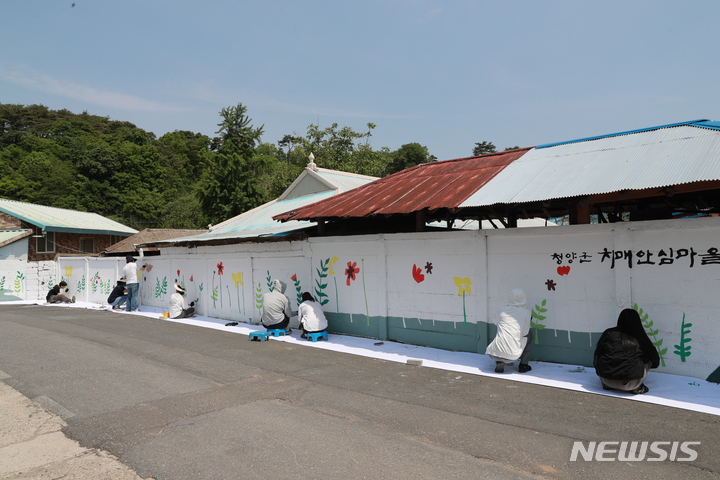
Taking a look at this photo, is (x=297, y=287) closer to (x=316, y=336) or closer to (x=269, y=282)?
(x=269, y=282)

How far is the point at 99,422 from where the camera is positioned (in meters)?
5.33

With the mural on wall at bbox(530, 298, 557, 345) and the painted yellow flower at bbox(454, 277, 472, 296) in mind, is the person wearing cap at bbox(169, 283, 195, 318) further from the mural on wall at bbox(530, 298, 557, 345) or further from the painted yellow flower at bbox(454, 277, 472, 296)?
the mural on wall at bbox(530, 298, 557, 345)

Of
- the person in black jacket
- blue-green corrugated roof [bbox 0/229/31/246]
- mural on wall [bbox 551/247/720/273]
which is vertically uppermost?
blue-green corrugated roof [bbox 0/229/31/246]

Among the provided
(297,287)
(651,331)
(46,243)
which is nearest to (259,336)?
(297,287)

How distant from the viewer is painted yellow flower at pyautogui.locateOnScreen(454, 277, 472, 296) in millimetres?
8461

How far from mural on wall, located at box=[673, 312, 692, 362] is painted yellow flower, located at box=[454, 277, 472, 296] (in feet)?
10.5

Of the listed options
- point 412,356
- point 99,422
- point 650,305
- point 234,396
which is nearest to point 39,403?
point 99,422

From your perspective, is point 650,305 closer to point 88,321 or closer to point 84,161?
point 88,321

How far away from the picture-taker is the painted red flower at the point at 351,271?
10.4m

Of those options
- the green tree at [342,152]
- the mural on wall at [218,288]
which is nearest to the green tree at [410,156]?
the green tree at [342,152]

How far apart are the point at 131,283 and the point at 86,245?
14891 millimetres

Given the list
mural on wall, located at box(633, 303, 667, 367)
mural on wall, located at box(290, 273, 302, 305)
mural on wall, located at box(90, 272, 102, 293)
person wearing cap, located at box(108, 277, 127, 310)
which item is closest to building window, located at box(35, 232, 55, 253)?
mural on wall, located at box(90, 272, 102, 293)

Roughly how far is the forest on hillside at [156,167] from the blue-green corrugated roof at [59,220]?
7.29 metres

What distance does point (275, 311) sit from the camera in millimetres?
10805
